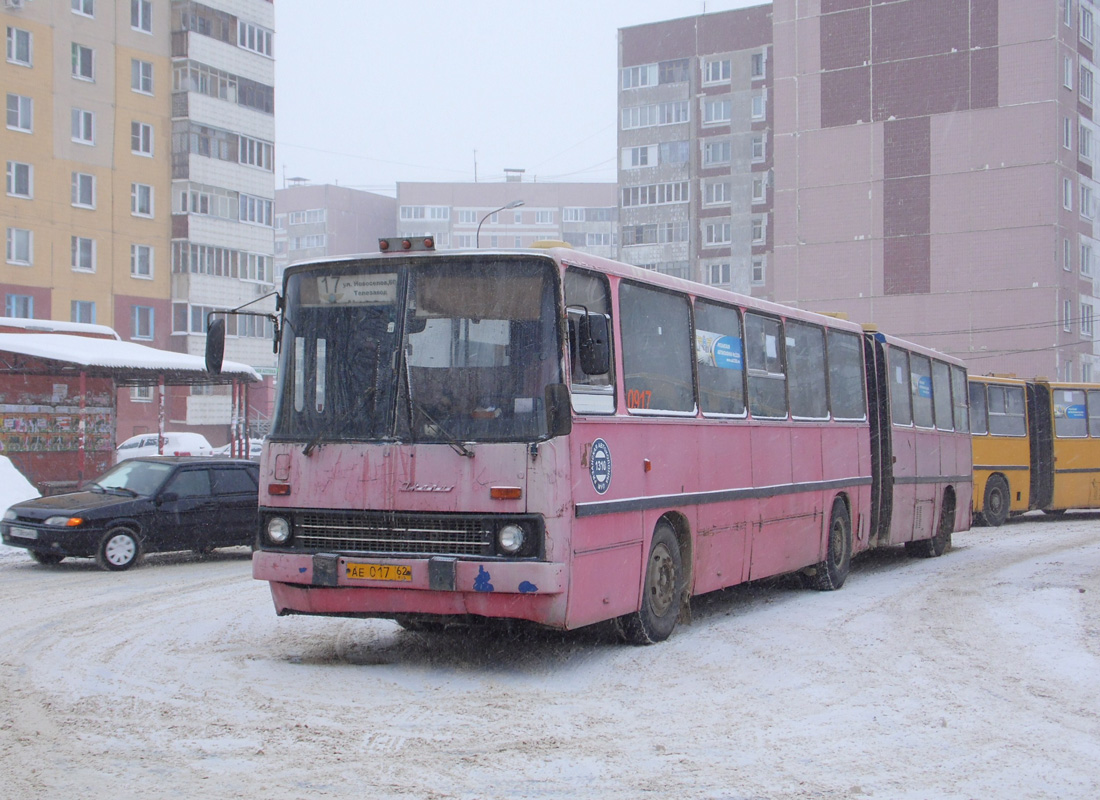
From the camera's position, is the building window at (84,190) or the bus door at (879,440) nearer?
the bus door at (879,440)

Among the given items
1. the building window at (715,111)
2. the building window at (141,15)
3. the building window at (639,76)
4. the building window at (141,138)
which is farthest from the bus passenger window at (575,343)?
the building window at (639,76)

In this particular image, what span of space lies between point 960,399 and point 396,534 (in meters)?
13.4

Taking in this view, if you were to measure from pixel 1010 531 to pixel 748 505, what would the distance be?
1406 centimetres

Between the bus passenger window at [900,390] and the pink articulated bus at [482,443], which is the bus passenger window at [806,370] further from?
the pink articulated bus at [482,443]

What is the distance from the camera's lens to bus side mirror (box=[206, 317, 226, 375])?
916 cm

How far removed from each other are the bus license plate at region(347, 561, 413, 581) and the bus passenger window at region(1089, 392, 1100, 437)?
23.4 metres

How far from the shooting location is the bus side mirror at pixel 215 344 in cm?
916

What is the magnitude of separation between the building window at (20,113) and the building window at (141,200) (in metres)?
5.63

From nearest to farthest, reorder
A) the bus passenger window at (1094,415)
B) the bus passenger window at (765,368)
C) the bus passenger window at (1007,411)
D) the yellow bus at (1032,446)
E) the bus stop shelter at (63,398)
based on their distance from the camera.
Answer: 1. the bus passenger window at (765,368)
2. the yellow bus at (1032,446)
3. the bus passenger window at (1007,411)
4. the bus stop shelter at (63,398)
5. the bus passenger window at (1094,415)

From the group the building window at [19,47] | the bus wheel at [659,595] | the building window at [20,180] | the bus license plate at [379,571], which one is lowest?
the bus wheel at [659,595]

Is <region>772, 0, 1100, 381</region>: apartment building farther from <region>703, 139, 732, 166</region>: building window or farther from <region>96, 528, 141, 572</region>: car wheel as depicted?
<region>96, 528, 141, 572</region>: car wheel

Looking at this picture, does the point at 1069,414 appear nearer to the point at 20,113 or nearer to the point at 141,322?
the point at 20,113

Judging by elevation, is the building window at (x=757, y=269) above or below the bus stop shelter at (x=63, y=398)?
above

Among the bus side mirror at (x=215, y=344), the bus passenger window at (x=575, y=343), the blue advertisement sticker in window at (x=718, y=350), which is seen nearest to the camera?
the bus passenger window at (x=575, y=343)
